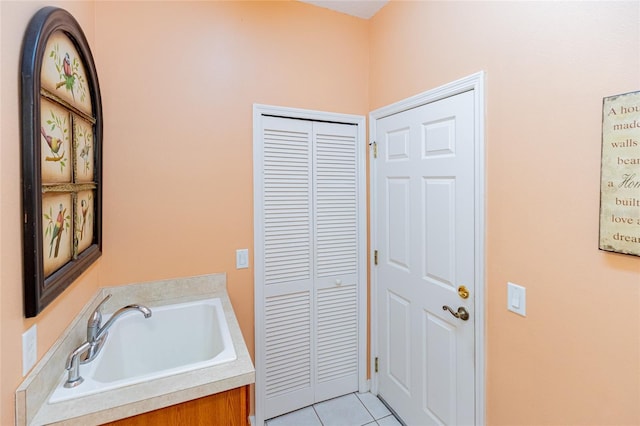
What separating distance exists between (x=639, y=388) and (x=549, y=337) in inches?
10.6

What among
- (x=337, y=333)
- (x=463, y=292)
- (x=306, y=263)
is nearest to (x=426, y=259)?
(x=463, y=292)

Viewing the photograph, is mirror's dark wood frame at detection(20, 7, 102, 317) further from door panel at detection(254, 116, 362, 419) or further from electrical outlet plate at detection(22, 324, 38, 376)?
door panel at detection(254, 116, 362, 419)

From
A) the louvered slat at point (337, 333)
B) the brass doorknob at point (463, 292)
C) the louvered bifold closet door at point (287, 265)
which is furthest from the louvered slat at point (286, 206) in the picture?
the brass doorknob at point (463, 292)

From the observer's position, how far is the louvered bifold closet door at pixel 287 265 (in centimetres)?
199

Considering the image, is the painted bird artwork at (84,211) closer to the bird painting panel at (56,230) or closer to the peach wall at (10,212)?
the bird painting panel at (56,230)

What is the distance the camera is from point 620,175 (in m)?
0.95

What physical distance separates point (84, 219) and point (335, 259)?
1.46 m

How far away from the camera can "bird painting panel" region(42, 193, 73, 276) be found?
96cm

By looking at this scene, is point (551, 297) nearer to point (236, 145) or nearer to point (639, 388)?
point (639, 388)

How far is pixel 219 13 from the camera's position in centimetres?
182

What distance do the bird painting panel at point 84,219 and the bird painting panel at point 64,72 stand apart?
374 millimetres

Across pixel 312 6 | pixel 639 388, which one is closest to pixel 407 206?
pixel 639 388

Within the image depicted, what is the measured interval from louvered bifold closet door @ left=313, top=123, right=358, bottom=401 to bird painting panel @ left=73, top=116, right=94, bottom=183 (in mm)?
1238

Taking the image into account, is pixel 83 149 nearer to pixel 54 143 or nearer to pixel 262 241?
pixel 54 143
